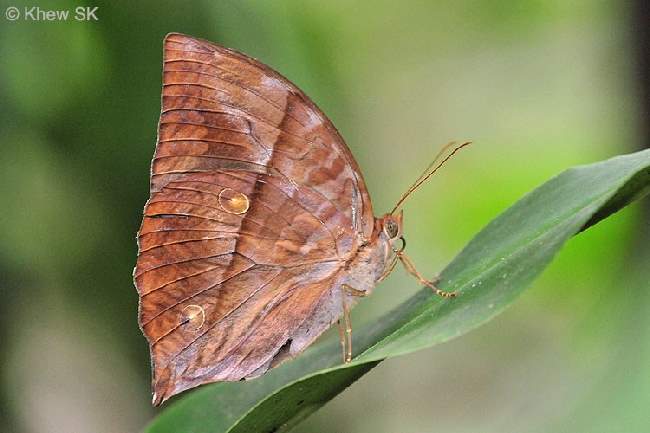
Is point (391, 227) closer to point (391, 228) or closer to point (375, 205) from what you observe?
point (391, 228)

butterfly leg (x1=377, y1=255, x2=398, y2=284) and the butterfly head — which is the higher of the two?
the butterfly head

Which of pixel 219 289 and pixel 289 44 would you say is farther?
pixel 289 44

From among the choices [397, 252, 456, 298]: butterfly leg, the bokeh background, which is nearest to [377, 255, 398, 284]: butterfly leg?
[397, 252, 456, 298]: butterfly leg

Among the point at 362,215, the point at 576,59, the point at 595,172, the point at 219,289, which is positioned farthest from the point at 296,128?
the point at 576,59

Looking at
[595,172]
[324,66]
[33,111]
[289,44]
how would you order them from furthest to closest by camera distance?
[324,66], [289,44], [33,111], [595,172]

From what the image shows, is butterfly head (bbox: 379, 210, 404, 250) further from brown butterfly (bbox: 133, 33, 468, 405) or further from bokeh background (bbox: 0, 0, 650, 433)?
bokeh background (bbox: 0, 0, 650, 433)

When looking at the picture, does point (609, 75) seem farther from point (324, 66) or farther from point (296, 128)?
point (296, 128)
